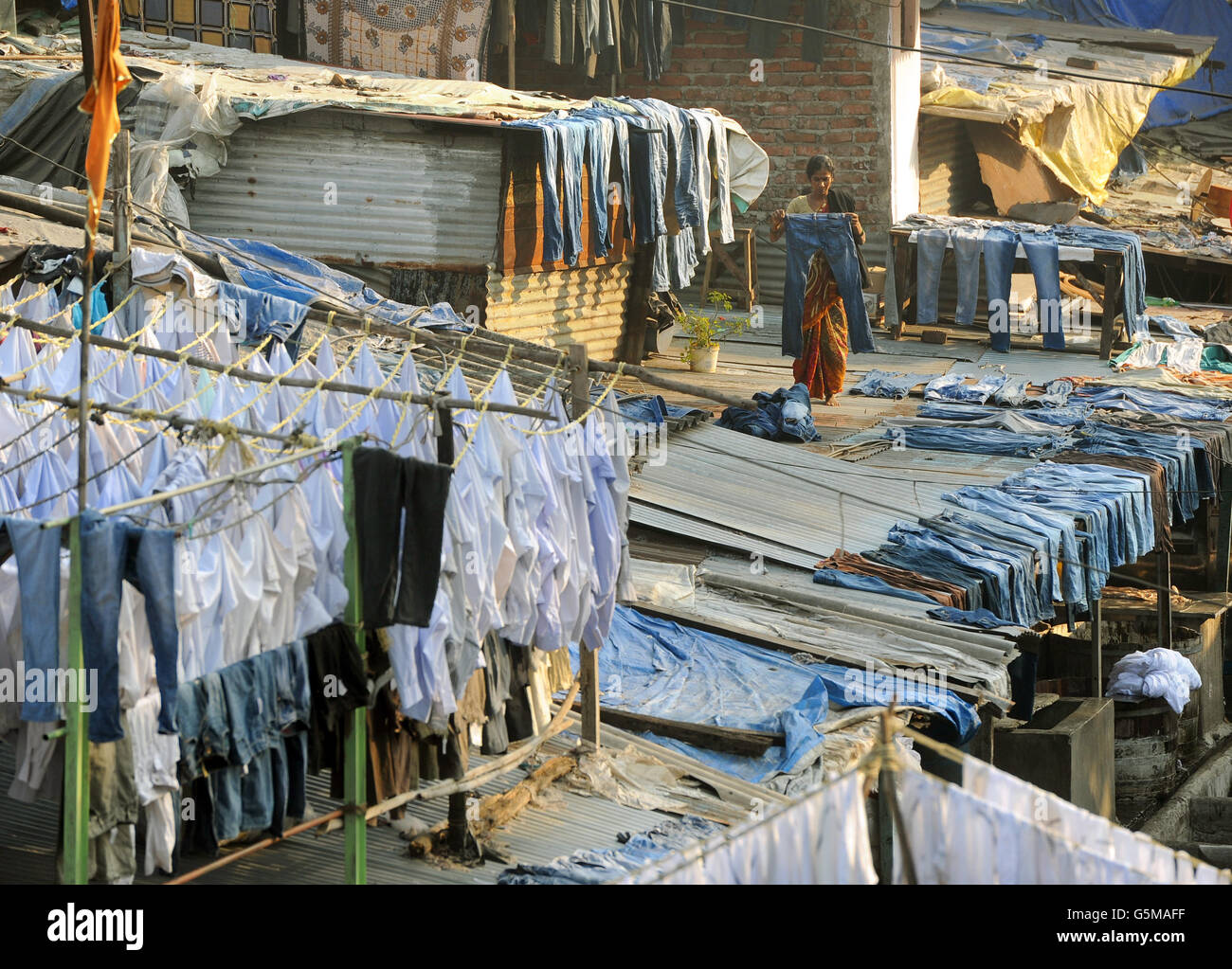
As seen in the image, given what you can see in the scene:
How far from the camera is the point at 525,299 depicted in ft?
48.6

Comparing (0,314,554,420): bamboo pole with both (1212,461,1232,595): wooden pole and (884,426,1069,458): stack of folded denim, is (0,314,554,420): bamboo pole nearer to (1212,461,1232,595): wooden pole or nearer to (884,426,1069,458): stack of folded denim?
(884,426,1069,458): stack of folded denim

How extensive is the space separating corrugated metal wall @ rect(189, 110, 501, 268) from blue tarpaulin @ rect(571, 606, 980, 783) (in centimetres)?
529

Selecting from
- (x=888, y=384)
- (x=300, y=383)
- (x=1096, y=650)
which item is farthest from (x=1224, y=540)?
(x=300, y=383)

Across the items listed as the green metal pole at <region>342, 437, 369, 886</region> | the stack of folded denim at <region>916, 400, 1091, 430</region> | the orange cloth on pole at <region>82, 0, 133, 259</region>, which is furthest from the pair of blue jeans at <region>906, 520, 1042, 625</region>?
the orange cloth on pole at <region>82, 0, 133, 259</region>

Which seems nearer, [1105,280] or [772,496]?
[772,496]

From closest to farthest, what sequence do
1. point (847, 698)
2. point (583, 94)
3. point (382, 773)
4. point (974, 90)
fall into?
point (382, 773)
point (847, 698)
point (583, 94)
point (974, 90)

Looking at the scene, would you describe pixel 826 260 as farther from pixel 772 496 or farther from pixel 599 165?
pixel 772 496

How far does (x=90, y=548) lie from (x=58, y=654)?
1.39 ft

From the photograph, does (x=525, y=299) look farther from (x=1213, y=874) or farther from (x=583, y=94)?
(x=1213, y=874)

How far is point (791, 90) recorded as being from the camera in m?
19.2

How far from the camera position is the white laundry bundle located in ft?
43.6

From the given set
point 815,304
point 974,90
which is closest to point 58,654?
point 815,304

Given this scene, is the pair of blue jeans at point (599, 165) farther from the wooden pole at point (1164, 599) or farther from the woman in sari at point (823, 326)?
the wooden pole at point (1164, 599)

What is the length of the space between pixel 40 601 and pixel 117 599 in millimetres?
Result: 277
